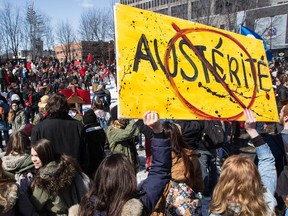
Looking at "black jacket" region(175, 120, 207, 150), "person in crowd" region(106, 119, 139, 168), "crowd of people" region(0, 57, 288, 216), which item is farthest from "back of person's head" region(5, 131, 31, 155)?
"black jacket" region(175, 120, 207, 150)

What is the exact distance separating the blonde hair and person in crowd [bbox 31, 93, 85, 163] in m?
1.80

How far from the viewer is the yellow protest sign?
2225 mm

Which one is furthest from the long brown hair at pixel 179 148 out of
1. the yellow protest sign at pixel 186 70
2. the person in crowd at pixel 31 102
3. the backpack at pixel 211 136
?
the person in crowd at pixel 31 102

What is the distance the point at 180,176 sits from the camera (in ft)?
9.64

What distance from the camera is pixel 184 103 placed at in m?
2.45

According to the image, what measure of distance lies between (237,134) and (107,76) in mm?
17109

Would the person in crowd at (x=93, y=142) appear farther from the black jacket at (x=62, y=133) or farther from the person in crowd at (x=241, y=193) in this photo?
the person in crowd at (x=241, y=193)

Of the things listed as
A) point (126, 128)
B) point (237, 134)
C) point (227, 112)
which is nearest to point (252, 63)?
point (227, 112)

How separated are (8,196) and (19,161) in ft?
3.25

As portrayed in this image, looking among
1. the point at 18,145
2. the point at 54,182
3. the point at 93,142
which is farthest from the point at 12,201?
the point at 93,142

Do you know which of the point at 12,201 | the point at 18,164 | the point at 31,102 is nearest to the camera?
the point at 12,201

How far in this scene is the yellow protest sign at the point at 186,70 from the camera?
2.22 metres

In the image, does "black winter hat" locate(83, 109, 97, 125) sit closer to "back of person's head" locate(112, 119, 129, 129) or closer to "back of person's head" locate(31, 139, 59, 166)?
"back of person's head" locate(112, 119, 129, 129)

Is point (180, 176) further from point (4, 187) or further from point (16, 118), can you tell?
point (16, 118)
